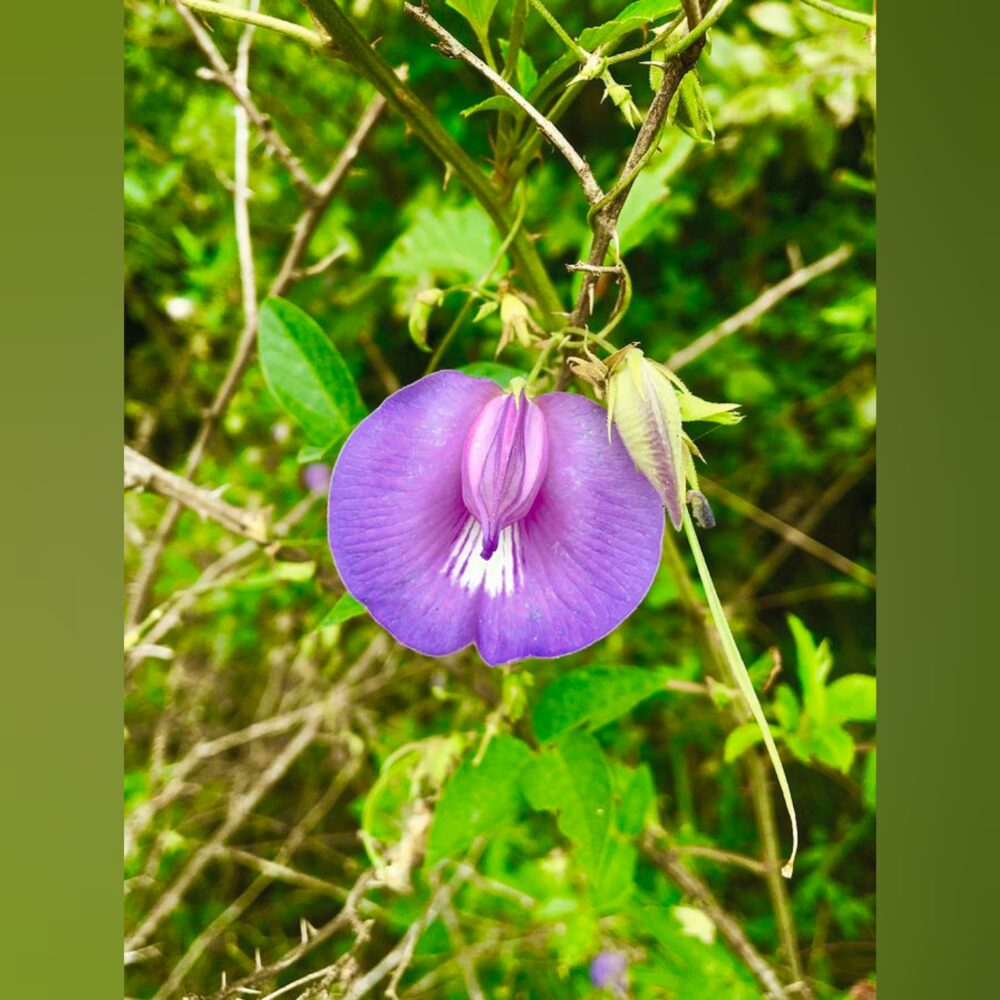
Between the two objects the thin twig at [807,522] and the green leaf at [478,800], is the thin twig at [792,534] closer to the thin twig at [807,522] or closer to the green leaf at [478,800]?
the thin twig at [807,522]

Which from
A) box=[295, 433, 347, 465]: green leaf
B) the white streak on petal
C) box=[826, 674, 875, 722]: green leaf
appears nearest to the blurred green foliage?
box=[826, 674, 875, 722]: green leaf

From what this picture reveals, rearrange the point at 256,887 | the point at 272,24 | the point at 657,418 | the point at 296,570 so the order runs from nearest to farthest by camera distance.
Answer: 1. the point at 657,418
2. the point at 272,24
3. the point at 296,570
4. the point at 256,887

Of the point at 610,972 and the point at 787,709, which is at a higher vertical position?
the point at 787,709

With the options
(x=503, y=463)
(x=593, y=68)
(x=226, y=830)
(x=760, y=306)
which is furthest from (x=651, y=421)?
(x=226, y=830)

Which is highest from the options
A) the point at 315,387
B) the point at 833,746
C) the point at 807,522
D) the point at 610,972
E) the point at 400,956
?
the point at 315,387

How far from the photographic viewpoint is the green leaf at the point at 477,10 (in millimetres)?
738

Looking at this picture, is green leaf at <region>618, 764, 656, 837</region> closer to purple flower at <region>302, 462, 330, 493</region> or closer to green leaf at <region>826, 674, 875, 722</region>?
green leaf at <region>826, 674, 875, 722</region>

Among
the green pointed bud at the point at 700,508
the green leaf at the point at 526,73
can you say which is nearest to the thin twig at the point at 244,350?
the green leaf at the point at 526,73

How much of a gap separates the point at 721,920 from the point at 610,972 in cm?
13
